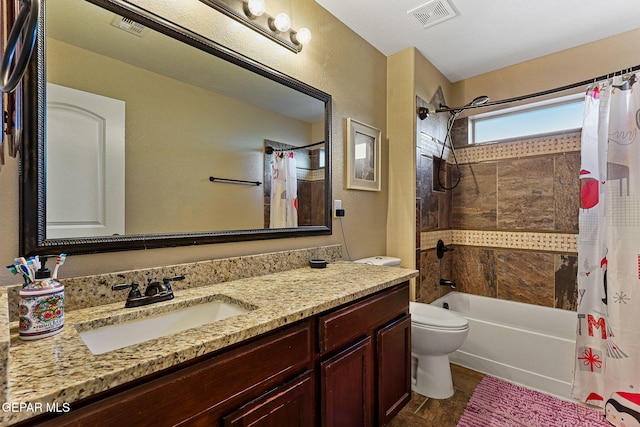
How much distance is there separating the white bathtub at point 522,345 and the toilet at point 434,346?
1.54ft

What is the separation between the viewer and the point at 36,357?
68 centimetres

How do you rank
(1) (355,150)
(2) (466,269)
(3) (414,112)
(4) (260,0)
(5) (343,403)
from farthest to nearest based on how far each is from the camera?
(2) (466,269), (3) (414,112), (1) (355,150), (4) (260,0), (5) (343,403)

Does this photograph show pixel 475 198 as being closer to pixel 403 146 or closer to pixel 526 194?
pixel 526 194

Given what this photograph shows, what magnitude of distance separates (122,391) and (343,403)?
34.4 inches

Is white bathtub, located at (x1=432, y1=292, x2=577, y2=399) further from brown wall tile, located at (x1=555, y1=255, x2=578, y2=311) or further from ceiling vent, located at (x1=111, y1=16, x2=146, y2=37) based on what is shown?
ceiling vent, located at (x1=111, y1=16, x2=146, y2=37)

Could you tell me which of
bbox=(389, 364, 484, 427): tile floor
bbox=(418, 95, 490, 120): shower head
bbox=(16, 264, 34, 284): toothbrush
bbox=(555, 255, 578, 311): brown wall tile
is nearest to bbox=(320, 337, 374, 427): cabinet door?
bbox=(389, 364, 484, 427): tile floor

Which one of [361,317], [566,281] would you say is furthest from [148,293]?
[566,281]

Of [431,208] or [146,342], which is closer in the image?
[146,342]

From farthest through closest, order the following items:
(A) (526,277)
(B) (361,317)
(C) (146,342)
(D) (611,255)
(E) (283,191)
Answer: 1. (A) (526,277)
2. (D) (611,255)
3. (E) (283,191)
4. (B) (361,317)
5. (C) (146,342)

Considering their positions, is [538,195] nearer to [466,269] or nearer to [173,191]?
[466,269]

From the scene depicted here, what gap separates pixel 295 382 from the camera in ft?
3.35

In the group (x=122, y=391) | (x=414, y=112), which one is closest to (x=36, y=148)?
(x=122, y=391)

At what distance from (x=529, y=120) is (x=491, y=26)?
1.02m

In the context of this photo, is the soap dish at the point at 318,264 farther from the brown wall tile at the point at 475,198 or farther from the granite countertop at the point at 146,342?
the brown wall tile at the point at 475,198
